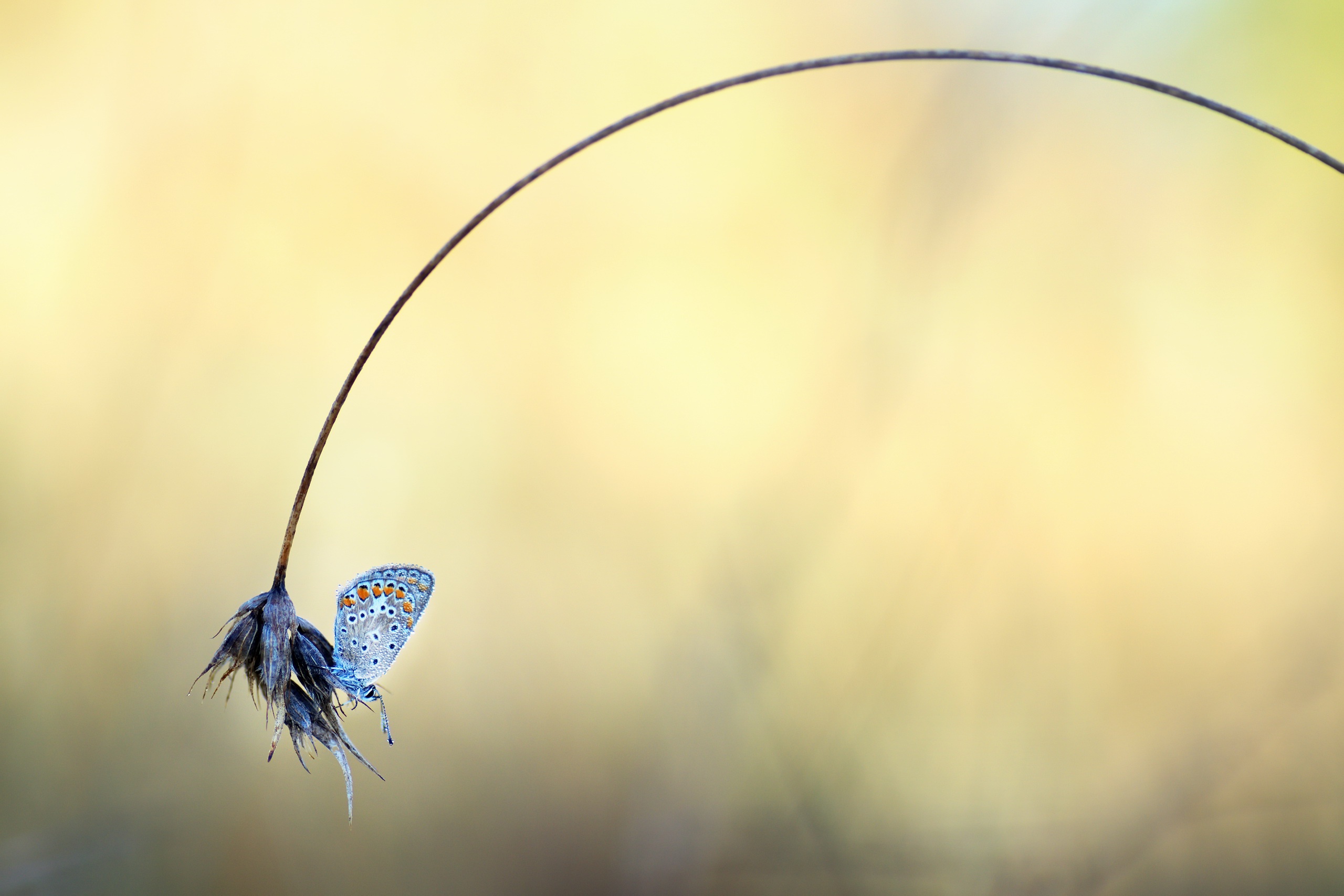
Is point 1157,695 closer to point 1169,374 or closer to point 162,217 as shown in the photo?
point 1169,374

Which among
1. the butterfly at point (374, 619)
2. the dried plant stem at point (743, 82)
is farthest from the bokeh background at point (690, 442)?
the dried plant stem at point (743, 82)

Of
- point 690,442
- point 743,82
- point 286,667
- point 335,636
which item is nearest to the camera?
point 743,82

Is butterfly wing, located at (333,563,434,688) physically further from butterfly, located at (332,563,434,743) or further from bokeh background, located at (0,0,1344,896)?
bokeh background, located at (0,0,1344,896)

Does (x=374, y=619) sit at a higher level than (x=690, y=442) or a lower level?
lower

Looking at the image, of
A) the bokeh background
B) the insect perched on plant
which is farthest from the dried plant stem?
the bokeh background

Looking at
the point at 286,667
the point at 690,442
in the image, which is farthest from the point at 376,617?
the point at 690,442

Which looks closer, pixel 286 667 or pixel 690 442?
pixel 286 667

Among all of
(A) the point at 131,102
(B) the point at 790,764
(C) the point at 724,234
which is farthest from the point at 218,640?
(C) the point at 724,234

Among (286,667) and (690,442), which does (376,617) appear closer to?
(286,667)
